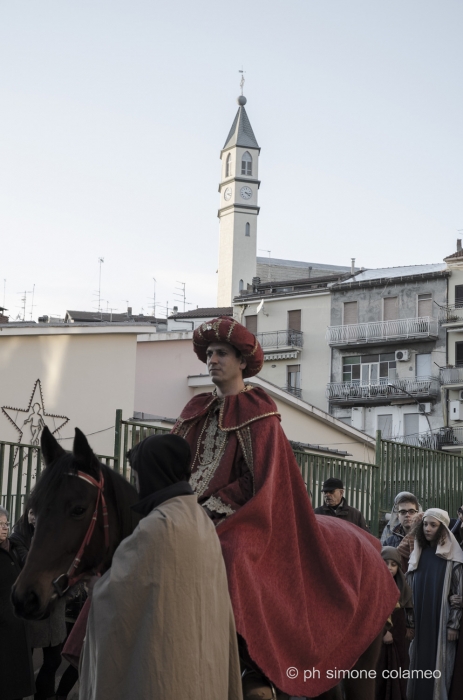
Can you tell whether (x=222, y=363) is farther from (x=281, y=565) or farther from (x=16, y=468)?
(x=16, y=468)

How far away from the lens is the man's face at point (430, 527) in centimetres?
973

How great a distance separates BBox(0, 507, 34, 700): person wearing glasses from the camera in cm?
755

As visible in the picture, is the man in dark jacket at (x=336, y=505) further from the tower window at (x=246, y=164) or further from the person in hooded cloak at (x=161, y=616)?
the tower window at (x=246, y=164)

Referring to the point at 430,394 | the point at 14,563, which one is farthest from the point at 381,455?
the point at 430,394

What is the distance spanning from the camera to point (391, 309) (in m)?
63.4

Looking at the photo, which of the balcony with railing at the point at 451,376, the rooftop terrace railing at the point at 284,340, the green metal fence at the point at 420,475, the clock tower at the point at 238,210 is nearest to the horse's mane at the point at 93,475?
the green metal fence at the point at 420,475

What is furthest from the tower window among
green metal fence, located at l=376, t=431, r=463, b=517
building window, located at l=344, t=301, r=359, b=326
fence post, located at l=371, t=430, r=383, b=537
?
fence post, located at l=371, t=430, r=383, b=537

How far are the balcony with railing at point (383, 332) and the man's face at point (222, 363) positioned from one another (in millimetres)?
56492

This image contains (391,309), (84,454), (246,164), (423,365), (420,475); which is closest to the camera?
(84,454)

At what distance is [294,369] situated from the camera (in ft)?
221

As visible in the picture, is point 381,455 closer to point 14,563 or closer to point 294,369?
point 14,563

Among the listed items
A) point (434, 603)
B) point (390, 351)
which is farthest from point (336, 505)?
point (390, 351)

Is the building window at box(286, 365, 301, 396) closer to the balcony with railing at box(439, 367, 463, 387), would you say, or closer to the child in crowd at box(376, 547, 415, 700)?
the balcony with railing at box(439, 367, 463, 387)

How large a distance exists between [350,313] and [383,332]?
9.81 ft
